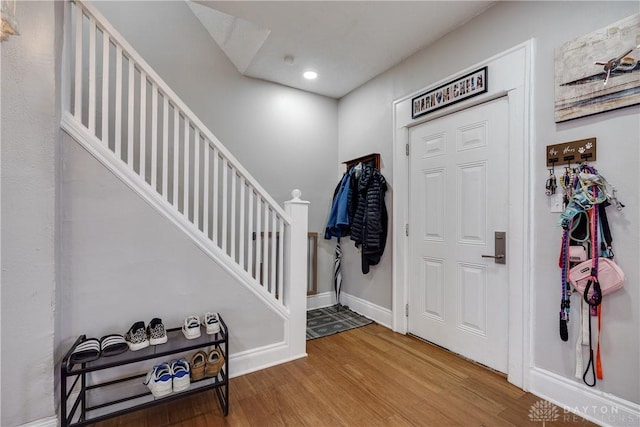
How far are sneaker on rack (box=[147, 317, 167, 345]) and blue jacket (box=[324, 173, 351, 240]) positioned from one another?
2000 millimetres

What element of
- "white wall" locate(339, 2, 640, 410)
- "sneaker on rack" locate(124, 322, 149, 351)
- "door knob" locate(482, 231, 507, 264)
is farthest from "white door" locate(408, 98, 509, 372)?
"sneaker on rack" locate(124, 322, 149, 351)

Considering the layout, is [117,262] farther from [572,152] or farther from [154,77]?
[572,152]

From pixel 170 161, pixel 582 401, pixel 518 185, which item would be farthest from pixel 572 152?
pixel 170 161

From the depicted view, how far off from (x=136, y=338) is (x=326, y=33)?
2.55 m

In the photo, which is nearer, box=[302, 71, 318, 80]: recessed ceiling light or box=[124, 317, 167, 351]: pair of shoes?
box=[124, 317, 167, 351]: pair of shoes

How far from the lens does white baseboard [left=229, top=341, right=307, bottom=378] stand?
1.99 meters

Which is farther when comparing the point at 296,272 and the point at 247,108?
the point at 247,108

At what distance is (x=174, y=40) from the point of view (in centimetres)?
268

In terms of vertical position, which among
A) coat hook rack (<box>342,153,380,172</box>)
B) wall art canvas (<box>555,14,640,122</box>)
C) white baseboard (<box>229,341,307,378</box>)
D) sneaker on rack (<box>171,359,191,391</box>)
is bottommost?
white baseboard (<box>229,341,307,378</box>)

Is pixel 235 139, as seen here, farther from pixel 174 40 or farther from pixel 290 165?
pixel 174 40

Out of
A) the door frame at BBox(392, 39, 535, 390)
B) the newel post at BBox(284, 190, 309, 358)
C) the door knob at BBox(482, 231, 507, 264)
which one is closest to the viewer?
the door frame at BBox(392, 39, 535, 390)

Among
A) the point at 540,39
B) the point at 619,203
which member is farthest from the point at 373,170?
the point at 619,203

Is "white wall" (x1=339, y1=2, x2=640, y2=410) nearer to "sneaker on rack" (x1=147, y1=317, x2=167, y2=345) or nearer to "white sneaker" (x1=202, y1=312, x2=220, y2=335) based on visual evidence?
"white sneaker" (x1=202, y1=312, x2=220, y2=335)

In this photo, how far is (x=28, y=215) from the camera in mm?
1346
